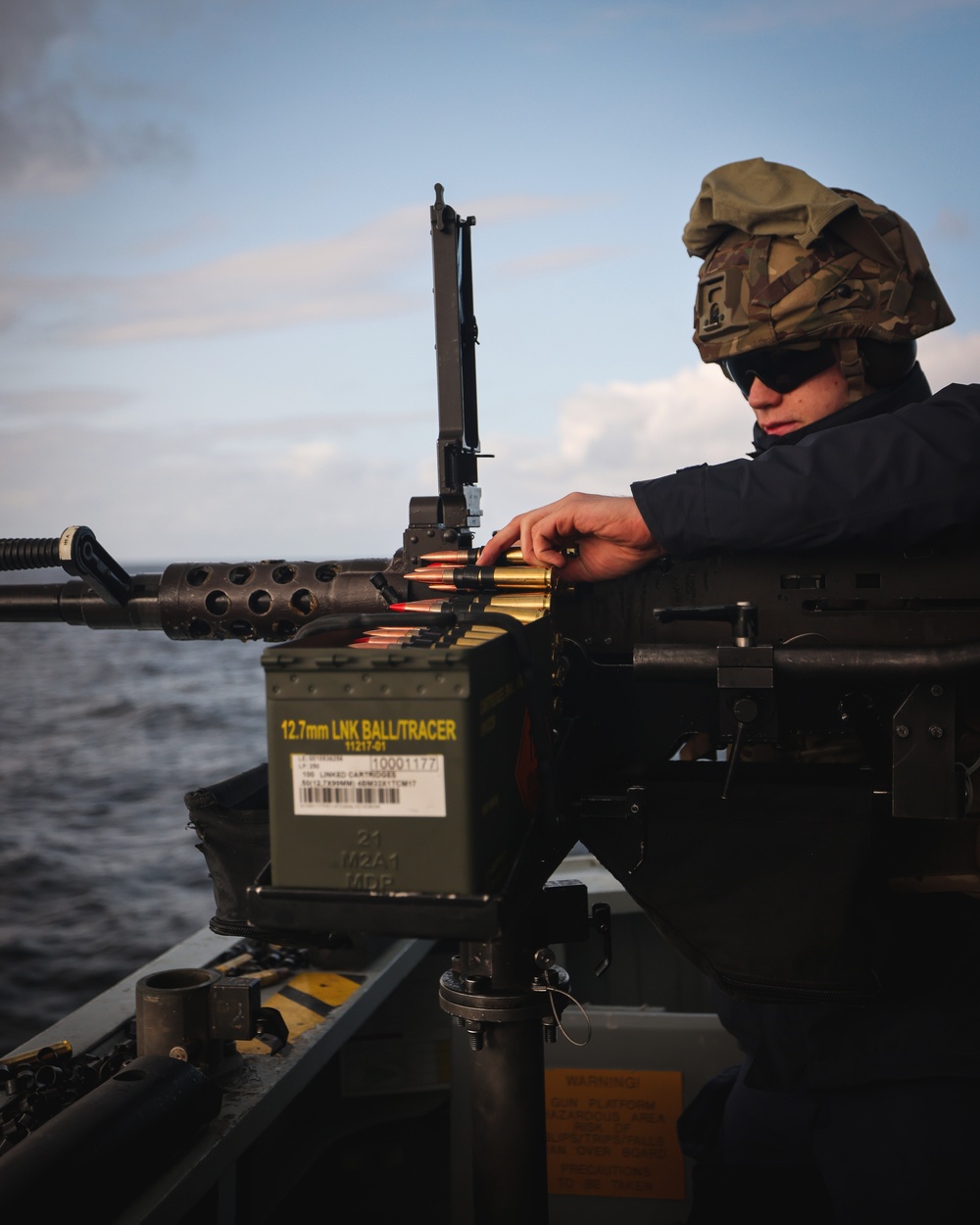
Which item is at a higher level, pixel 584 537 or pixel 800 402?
pixel 800 402

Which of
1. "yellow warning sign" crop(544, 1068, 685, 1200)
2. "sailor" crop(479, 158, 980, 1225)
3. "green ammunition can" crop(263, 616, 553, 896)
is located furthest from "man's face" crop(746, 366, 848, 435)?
"yellow warning sign" crop(544, 1068, 685, 1200)

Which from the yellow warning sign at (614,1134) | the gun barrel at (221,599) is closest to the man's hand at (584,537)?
the gun barrel at (221,599)

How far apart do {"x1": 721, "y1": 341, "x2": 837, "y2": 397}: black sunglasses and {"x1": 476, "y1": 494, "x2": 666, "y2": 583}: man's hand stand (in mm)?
563

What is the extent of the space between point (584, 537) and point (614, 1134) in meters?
2.07

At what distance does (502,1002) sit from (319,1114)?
2.23 m

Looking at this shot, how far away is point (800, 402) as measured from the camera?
6.98 feet

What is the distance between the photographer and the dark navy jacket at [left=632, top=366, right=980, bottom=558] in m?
1.60

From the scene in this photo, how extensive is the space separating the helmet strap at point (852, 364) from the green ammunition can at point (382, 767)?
1.17 metres

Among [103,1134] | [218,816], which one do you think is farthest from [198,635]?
[103,1134]

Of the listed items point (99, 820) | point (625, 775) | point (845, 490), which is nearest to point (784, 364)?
point (845, 490)

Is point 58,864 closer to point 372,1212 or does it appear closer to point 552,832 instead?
point 372,1212

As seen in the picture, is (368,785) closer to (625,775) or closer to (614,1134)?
(625,775)

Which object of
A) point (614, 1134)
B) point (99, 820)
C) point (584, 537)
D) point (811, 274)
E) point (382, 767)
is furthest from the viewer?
point (99, 820)

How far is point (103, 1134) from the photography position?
2.05 meters
